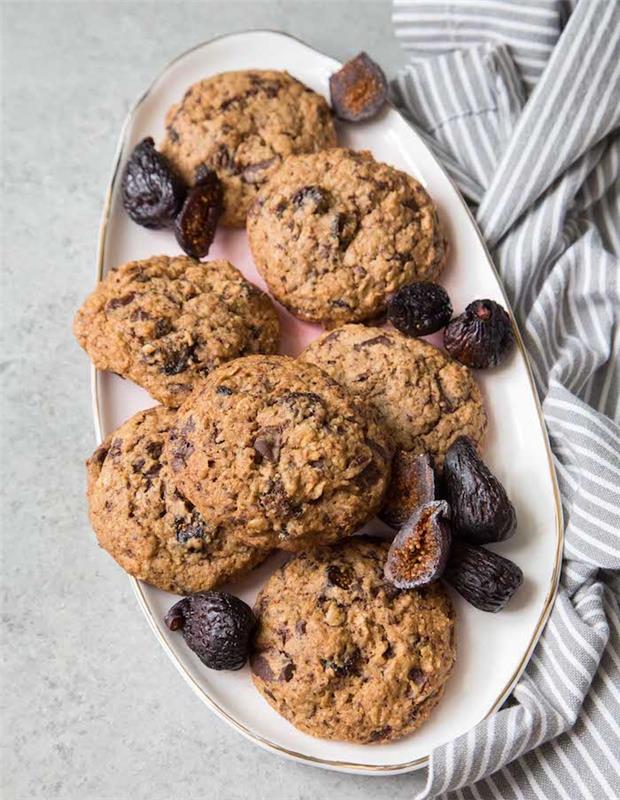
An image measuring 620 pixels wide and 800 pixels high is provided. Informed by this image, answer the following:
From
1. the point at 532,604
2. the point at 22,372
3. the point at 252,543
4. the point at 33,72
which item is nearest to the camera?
the point at 252,543

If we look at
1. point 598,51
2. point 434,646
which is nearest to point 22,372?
point 434,646

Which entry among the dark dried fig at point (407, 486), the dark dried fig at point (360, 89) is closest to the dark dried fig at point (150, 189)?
the dark dried fig at point (360, 89)

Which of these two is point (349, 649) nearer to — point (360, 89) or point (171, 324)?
point (171, 324)

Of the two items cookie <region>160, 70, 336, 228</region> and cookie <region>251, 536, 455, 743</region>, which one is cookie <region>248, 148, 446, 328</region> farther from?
cookie <region>251, 536, 455, 743</region>

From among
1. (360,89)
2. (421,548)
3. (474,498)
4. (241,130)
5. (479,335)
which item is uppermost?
(360,89)

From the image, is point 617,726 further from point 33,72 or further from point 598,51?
point 33,72

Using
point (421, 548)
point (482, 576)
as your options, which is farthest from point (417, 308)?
point (482, 576)
